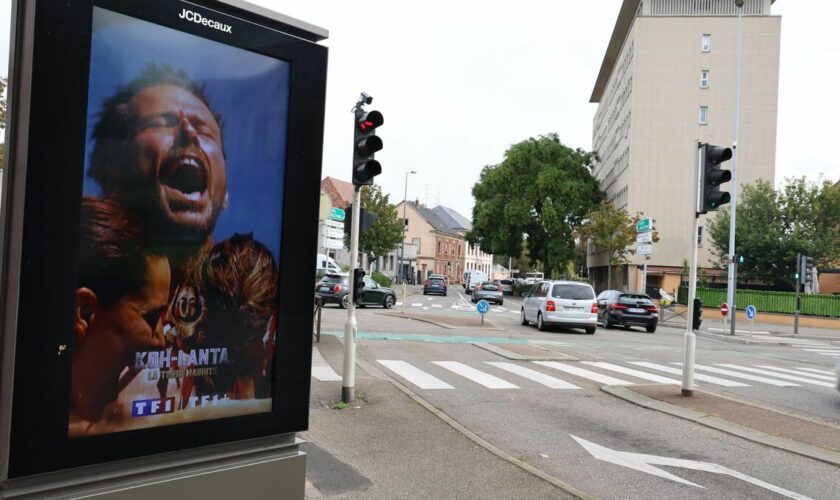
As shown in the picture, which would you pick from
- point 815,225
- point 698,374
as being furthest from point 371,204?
point 698,374

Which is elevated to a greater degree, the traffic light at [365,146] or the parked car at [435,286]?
the traffic light at [365,146]

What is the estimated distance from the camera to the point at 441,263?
4166 inches

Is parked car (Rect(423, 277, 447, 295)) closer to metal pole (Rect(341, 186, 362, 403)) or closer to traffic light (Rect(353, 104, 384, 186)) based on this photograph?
metal pole (Rect(341, 186, 362, 403))

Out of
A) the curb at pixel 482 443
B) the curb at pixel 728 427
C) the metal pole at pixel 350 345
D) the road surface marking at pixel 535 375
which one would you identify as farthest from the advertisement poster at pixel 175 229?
the road surface marking at pixel 535 375

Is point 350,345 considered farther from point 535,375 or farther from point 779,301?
point 779,301

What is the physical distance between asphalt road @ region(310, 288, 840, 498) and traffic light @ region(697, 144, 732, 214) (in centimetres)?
302

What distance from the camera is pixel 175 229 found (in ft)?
9.93

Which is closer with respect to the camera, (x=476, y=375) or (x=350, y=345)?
(x=350, y=345)

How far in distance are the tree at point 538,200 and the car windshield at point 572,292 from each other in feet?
118

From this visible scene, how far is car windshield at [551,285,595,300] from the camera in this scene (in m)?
22.6

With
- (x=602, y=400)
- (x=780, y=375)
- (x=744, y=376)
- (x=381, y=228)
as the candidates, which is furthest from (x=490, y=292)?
(x=602, y=400)

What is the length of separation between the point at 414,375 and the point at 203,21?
886cm

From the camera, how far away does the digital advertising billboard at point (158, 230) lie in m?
2.57

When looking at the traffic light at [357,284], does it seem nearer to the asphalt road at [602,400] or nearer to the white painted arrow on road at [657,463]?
the asphalt road at [602,400]
